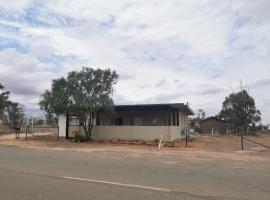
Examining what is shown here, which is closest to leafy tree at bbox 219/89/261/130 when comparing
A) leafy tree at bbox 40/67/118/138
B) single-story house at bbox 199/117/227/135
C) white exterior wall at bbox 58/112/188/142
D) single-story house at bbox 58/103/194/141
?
single-story house at bbox 199/117/227/135

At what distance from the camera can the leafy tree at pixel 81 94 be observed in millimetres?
32156

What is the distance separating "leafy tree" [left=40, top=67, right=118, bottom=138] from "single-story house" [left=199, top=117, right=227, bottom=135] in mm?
38686

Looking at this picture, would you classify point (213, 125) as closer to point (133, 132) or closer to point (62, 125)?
point (62, 125)

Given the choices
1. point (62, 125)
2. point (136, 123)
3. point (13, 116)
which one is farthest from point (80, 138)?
point (13, 116)

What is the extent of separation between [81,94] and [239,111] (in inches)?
1568

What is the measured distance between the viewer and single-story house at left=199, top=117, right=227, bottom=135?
68950 millimetres

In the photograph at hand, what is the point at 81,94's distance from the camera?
32312 millimetres

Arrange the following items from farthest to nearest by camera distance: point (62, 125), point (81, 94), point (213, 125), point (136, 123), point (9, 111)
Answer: point (213, 125), point (9, 111), point (62, 125), point (136, 123), point (81, 94)

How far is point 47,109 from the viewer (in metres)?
33.0

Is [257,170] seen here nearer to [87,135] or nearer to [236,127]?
[87,135]

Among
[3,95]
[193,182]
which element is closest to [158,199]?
[193,182]

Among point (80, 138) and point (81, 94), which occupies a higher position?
point (81, 94)

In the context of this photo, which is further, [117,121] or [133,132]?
[117,121]

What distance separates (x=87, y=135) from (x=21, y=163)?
65.2ft
